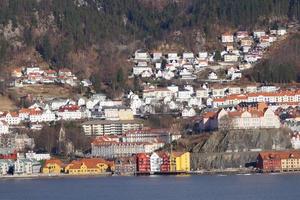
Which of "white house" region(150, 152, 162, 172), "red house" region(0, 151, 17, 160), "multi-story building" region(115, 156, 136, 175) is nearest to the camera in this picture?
"multi-story building" region(115, 156, 136, 175)

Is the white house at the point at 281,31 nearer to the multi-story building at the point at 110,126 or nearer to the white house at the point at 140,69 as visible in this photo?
the white house at the point at 140,69

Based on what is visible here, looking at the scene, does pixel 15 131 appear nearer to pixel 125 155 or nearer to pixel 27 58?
pixel 125 155

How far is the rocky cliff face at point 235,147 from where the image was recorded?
9131 centimetres

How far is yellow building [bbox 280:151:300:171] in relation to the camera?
88.8m

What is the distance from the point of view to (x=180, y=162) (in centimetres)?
9075

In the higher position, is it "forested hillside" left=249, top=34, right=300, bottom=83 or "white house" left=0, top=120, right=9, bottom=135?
"forested hillside" left=249, top=34, right=300, bottom=83

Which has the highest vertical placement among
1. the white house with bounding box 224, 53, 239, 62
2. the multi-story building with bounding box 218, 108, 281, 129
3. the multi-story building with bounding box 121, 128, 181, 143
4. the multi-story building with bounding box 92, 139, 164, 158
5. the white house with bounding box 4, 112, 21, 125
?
the white house with bounding box 224, 53, 239, 62

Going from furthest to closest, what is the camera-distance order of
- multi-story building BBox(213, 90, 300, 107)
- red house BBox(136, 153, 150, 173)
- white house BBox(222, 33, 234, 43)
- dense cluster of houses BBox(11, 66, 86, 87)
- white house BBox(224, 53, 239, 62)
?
white house BBox(222, 33, 234, 43) < white house BBox(224, 53, 239, 62) < dense cluster of houses BBox(11, 66, 86, 87) < multi-story building BBox(213, 90, 300, 107) < red house BBox(136, 153, 150, 173)

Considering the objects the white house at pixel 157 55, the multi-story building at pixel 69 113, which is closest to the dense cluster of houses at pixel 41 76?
the white house at pixel 157 55

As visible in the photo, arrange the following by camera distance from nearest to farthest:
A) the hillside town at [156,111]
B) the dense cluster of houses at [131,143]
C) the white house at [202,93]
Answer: the hillside town at [156,111], the dense cluster of houses at [131,143], the white house at [202,93]

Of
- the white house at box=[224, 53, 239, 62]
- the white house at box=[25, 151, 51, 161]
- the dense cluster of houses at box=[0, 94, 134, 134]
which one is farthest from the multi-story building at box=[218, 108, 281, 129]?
the white house at box=[224, 53, 239, 62]

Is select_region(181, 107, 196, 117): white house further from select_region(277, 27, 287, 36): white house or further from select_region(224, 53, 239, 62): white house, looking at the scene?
select_region(277, 27, 287, 36): white house

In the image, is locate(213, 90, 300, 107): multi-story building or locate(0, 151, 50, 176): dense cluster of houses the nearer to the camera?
locate(0, 151, 50, 176): dense cluster of houses

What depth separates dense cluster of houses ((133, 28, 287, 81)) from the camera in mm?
122312
